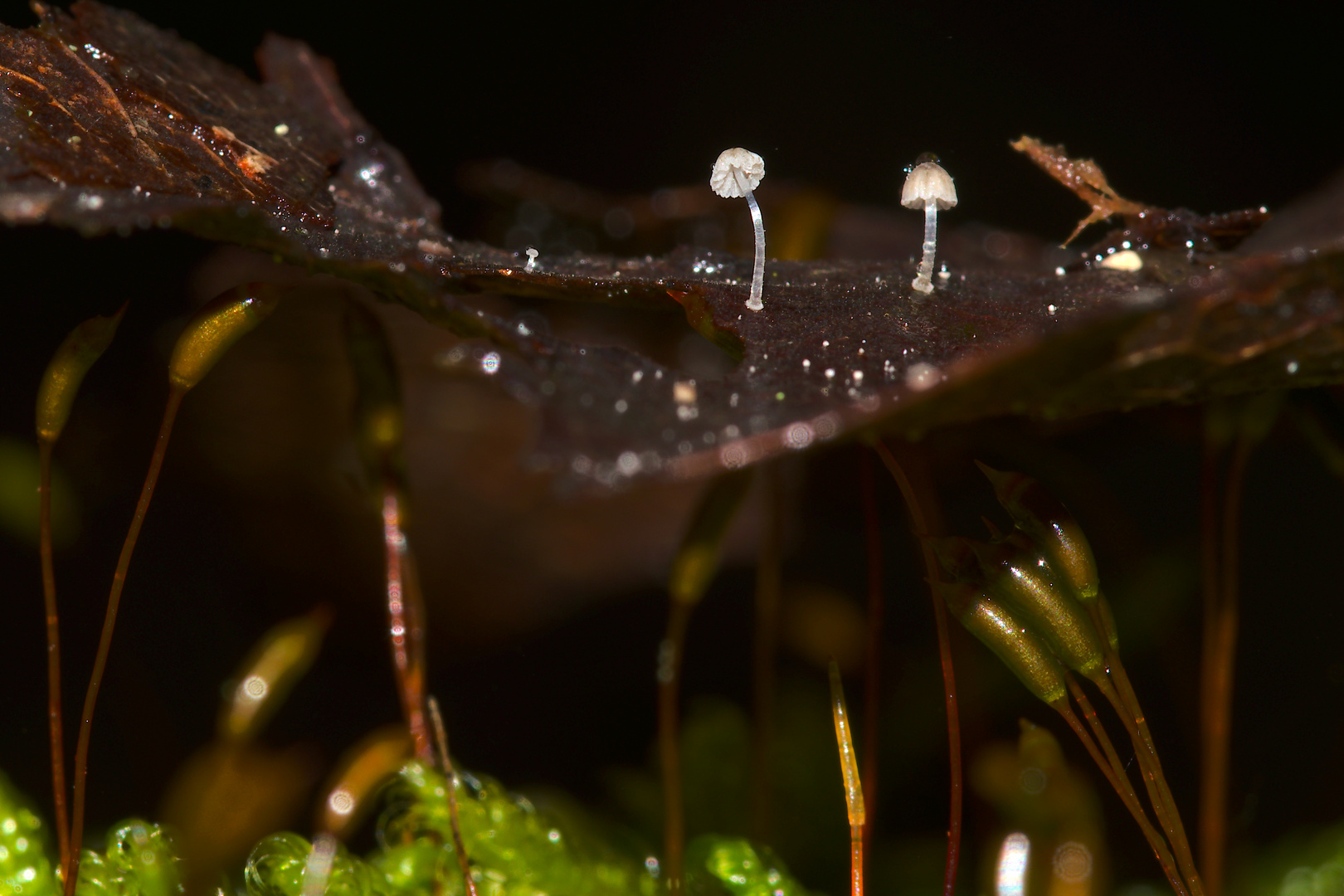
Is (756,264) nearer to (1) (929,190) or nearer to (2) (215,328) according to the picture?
(1) (929,190)

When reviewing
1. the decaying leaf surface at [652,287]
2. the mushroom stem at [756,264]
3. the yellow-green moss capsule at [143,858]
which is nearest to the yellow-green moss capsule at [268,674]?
the yellow-green moss capsule at [143,858]

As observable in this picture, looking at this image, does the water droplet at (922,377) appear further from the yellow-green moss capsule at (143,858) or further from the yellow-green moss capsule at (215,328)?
the yellow-green moss capsule at (143,858)

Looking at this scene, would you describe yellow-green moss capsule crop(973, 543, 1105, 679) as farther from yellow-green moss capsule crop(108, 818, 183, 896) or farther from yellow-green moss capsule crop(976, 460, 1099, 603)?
yellow-green moss capsule crop(108, 818, 183, 896)

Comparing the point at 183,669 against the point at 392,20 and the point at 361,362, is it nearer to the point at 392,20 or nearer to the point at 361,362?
the point at 361,362

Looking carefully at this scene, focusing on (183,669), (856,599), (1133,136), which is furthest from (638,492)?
(1133,136)

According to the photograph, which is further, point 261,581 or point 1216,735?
point 261,581

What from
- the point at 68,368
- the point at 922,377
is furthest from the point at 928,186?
the point at 68,368

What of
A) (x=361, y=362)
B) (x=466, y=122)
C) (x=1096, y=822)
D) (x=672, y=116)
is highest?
(x=672, y=116)

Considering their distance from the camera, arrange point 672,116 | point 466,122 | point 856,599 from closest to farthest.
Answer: point 856,599 → point 466,122 → point 672,116
